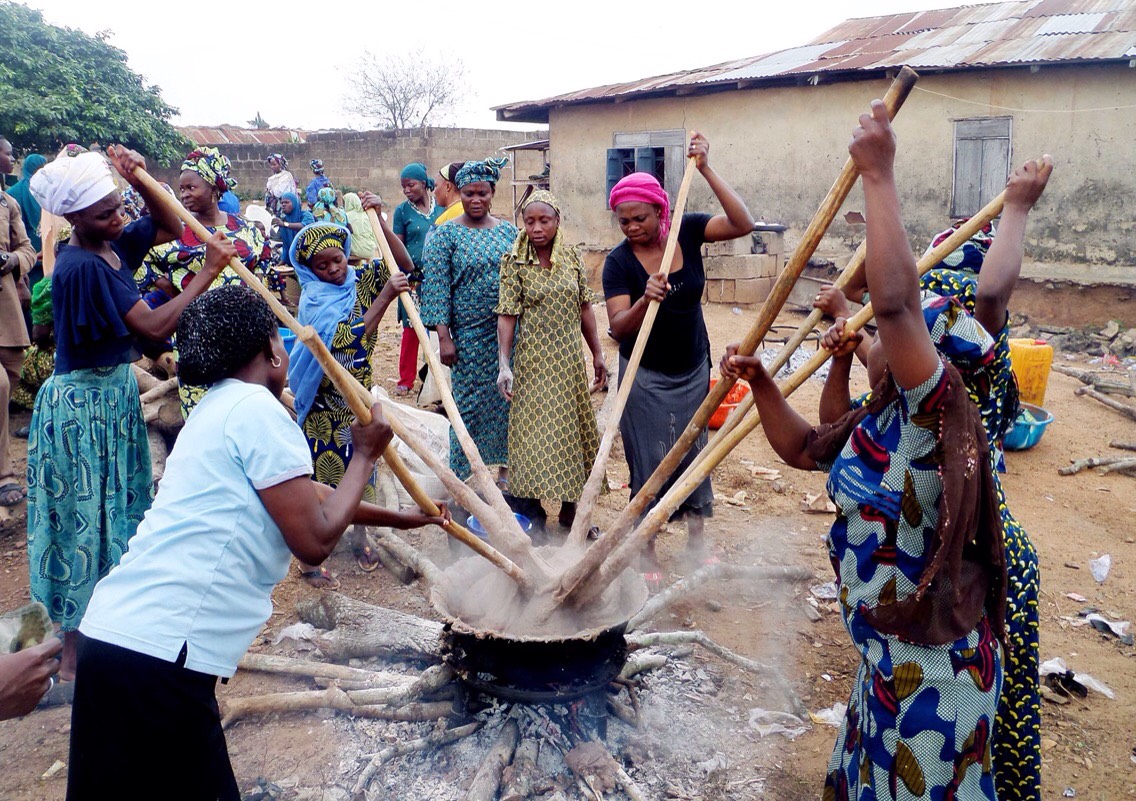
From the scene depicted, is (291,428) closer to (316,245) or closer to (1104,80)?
(316,245)

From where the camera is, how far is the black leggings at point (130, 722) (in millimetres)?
1716

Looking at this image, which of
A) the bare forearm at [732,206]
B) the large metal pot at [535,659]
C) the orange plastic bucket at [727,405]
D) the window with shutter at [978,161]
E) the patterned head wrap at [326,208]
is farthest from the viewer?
the window with shutter at [978,161]

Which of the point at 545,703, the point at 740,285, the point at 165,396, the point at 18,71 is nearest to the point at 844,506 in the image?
the point at 545,703

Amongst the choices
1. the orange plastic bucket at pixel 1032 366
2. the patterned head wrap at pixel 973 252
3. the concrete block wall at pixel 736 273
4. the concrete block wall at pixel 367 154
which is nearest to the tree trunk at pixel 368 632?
the patterned head wrap at pixel 973 252

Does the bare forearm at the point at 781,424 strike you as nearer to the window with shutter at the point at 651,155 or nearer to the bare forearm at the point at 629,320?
the bare forearm at the point at 629,320

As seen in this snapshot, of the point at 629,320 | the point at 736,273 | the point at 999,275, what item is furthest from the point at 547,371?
the point at 736,273

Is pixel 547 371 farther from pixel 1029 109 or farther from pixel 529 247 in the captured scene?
Answer: pixel 1029 109

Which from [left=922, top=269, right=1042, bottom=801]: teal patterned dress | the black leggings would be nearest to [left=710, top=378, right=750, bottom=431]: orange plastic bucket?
[left=922, top=269, right=1042, bottom=801]: teal patterned dress

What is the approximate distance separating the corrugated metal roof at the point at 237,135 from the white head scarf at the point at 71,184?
685 inches

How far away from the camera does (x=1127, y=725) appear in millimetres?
2957

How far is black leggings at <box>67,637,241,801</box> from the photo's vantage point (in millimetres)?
1716

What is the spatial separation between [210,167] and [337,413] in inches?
52.0

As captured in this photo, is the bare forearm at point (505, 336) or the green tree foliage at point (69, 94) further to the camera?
the green tree foliage at point (69, 94)

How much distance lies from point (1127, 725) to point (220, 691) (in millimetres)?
3471
